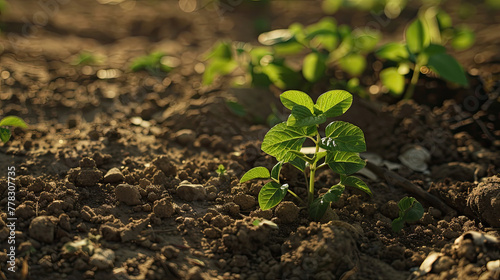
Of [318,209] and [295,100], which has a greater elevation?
[295,100]

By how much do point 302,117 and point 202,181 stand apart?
0.69 metres

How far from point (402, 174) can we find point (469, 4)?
392 centimetres

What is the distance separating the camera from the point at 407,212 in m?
2.06

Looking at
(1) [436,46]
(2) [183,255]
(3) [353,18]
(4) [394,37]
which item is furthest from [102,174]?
(3) [353,18]

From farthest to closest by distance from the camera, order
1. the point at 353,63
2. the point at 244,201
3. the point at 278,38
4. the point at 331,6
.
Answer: the point at 331,6 < the point at 353,63 < the point at 278,38 < the point at 244,201

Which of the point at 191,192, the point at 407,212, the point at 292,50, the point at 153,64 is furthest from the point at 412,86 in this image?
the point at 153,64

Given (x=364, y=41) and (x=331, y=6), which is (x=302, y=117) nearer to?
(x=364, y=41)

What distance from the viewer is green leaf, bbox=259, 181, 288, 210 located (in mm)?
2010

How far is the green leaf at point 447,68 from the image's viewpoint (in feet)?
9.41

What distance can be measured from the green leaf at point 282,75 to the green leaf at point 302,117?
4.41 feet

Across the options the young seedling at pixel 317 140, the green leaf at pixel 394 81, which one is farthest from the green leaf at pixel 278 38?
the young seedling at pixel 317 140

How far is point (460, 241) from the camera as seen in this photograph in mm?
1818

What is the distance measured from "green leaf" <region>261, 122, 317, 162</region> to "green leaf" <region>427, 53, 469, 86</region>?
1292 millimetres

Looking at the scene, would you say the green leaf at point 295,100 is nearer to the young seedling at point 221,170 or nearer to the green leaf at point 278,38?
the young seedling at point 221,170
